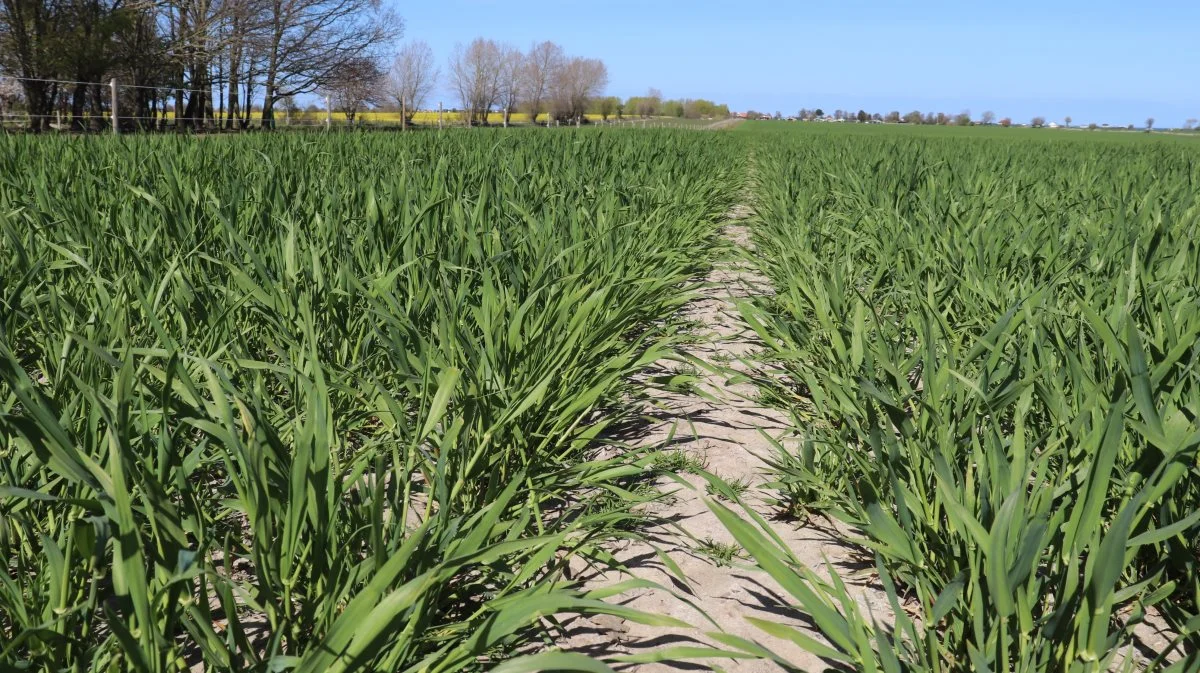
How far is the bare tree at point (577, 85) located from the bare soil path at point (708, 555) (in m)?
85.2

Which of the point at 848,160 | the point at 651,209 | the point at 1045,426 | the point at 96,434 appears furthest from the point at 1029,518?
the point at 848,160

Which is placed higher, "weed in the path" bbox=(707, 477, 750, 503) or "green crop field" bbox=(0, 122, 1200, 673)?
"green crop field" bbox=(0, 122, 1200, 673)

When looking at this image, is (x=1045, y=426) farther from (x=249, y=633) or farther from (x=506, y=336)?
(x=249, y=633)

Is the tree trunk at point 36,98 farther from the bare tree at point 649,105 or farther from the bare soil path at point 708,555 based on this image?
the bare tree at point 649,105

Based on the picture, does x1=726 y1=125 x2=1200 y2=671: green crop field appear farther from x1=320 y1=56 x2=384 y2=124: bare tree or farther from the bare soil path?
x1=320 y1=56 x2=384 y2=124: bare tree

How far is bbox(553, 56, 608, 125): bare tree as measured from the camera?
88312 millimetres

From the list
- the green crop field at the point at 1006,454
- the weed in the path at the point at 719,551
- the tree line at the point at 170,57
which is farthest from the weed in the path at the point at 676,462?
the tree line at the point at 170,57

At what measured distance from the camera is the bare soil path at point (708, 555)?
157 centimetres

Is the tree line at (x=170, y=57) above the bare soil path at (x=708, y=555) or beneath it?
above

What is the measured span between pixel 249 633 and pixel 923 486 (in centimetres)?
136

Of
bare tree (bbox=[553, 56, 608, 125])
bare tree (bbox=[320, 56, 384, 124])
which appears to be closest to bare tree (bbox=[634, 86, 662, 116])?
bare tree (bbox=[553, 56, 608, 125])

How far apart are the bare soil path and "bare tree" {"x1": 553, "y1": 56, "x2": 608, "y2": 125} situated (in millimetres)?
85215

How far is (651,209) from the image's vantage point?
508cm

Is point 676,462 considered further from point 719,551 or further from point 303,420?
point 303,420
